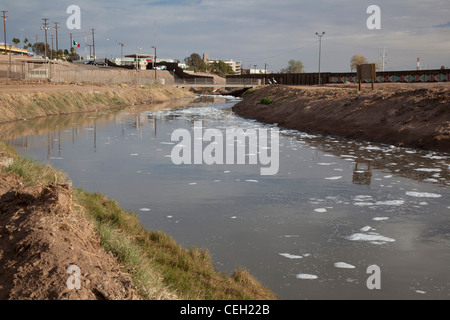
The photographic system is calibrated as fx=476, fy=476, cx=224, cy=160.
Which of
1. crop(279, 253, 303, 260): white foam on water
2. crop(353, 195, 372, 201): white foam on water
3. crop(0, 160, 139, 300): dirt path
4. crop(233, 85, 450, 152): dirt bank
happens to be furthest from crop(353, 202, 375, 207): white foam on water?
crop(233, 85, 450, 152): dirt bank

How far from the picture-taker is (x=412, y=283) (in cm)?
636

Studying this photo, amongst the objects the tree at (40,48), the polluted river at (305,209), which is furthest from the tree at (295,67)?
the polluted river at (305,209)

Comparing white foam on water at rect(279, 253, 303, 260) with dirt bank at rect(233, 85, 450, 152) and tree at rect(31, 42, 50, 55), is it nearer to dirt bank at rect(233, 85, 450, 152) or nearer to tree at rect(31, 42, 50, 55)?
dirt bank at rect(233, 85, 450, 152)

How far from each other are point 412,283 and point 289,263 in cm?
170

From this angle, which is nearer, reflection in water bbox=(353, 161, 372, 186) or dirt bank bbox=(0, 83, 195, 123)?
reflection in water bbox=(353, 161, 372, 186)

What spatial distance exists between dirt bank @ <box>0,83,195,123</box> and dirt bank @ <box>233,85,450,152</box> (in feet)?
54.4

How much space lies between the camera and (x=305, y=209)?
999cm

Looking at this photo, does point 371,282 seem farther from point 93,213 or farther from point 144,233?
point 93,213

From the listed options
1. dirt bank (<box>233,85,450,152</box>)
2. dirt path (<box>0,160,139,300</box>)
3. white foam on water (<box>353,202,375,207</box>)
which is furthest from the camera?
dirt bank (<box>233,85,450,152</box>)

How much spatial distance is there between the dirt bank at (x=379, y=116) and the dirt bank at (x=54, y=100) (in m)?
16.6

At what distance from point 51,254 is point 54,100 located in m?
35.2

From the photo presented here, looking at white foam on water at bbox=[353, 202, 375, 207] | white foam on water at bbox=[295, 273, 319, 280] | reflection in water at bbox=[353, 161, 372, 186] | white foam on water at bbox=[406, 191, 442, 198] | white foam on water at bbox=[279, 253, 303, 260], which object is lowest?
white foam on water at bbox=[295, 273, 319, 280]

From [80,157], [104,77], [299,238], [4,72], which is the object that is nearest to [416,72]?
[104,77]

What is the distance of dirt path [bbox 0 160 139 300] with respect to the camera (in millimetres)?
4395
